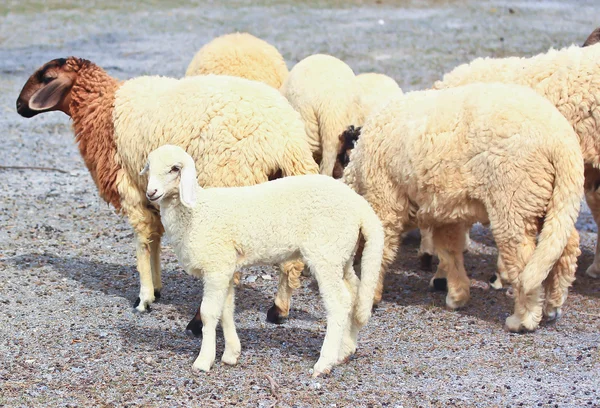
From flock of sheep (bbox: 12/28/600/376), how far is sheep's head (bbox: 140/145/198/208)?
0.04 feet

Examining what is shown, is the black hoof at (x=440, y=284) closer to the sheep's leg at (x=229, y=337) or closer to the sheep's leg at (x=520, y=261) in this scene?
the sheep's leg at (x=520, y=261)

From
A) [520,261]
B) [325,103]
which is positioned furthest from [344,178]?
[520,261]

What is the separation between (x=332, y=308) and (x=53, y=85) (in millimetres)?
3443

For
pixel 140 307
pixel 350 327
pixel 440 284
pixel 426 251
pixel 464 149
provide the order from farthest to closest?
pixel 426 251, pixel 440 284, pixel 140 307, pixel 464 149, pixel 350 327

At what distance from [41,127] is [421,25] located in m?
10.3

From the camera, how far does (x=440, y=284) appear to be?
7762 mm

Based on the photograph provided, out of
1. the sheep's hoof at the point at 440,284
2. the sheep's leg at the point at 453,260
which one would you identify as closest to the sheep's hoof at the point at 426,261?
the sheep's hoof at the point at 440,284

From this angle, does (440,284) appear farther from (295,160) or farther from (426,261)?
(295,160)

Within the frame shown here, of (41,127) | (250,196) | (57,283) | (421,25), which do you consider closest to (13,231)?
(57,283)

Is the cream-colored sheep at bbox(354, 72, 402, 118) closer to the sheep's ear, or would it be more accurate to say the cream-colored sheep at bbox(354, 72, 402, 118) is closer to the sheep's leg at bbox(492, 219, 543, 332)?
the sheep's leg at bbox(492, 219, 543, 332)

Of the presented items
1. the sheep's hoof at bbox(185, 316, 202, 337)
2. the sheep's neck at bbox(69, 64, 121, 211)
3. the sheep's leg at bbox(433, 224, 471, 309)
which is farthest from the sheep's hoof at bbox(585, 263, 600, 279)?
the sheep's neck at bbox(69, 64, 121, 211)

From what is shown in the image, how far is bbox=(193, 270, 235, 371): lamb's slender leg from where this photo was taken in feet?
17.9

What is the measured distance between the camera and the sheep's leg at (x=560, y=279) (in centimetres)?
662

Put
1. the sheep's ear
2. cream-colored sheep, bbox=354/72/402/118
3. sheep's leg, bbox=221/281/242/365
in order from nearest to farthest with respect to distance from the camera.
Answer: sheep's leg, bbox=221/281/242/365 < the sheep's ear < cream-colored sheep, bbox=354/72/402/118
